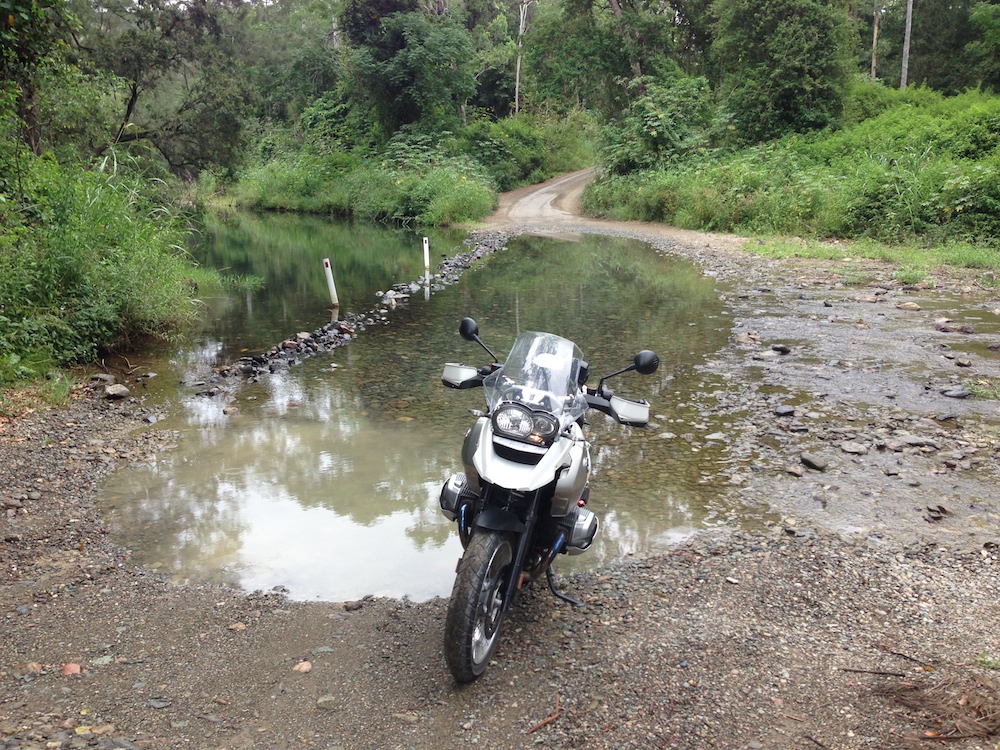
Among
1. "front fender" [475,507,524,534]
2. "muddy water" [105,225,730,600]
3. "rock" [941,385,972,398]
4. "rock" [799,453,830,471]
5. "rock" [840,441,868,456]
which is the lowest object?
"muddy water" [105,225,730,600]

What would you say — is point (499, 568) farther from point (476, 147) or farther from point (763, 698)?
point (476, 147)

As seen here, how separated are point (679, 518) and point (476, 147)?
38.5 metres

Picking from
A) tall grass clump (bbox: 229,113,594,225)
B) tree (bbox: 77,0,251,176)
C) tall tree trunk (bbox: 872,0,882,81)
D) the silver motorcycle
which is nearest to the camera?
the silver motorcycle

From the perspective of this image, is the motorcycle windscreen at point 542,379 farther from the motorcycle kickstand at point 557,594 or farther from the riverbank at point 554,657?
the riverbank at point 554,657

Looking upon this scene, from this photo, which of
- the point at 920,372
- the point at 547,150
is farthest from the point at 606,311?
the point at 547,150

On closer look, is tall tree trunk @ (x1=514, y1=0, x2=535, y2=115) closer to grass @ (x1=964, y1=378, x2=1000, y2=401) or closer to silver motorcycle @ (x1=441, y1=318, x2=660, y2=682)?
grass @ (x1=964, y1=378, x2=1000, y2=401)

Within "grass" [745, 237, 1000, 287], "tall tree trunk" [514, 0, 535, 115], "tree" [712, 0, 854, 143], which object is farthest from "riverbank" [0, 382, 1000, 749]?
"tall tree trunk" [514, 0, 535, 115]

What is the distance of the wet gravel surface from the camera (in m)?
3.28

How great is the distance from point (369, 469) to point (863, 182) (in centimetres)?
1752

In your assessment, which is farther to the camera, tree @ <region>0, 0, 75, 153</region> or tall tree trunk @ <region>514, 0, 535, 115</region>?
tall tree trunk @ <region>514, 0, 535, 115</region>

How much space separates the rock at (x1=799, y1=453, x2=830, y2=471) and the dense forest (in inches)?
314

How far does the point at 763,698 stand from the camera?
345 cm

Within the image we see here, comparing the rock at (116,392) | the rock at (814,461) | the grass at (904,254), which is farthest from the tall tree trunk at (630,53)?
the rock at (814,461)

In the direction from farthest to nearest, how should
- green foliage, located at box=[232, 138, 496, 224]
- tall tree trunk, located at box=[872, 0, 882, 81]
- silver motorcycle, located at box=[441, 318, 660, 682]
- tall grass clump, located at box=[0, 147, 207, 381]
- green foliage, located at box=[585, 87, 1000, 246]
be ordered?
tall tree trunk, located at box=[872, 0, 882, 81]
green foliage, located at box=[232, 138, 496, 224]
green foliage, located at box=[585, 87, 1000, 246]
tall grass clump, located at box=[0, 147, 207, 381]
silver motorcycle, located at box=[441, 318, 660, 682]
